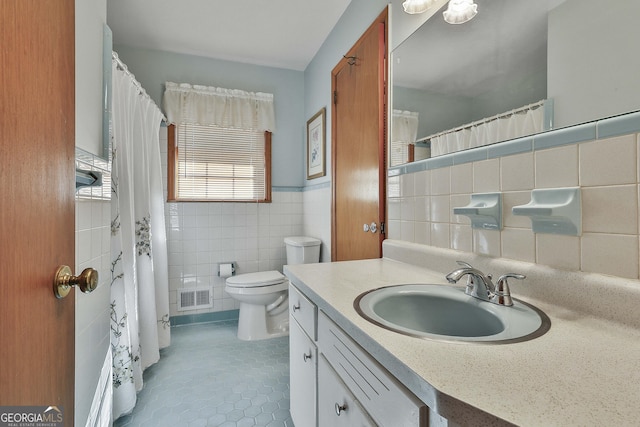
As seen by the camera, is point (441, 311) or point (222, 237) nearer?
point (441, 311)

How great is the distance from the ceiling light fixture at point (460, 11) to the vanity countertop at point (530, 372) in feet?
3.37

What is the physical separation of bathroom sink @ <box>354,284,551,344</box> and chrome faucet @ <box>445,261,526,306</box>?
2cm

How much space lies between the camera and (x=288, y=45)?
2516 mm

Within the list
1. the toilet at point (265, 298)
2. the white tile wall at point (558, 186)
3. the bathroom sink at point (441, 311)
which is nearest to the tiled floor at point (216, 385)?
the toilet at point (265, 298)

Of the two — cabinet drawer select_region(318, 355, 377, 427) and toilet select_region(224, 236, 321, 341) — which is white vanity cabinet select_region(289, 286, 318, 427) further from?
toilet select_region(224, 236, 321, 341)

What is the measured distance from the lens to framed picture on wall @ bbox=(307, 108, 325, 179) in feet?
8.09

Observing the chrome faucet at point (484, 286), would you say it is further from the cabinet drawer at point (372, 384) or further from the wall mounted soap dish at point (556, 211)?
the cabinet drawer at point (372, 384)

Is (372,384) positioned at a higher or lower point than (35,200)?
lower

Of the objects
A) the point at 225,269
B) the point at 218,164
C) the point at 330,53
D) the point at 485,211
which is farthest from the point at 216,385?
the point at 330,53

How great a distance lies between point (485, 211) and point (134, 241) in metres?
1.88

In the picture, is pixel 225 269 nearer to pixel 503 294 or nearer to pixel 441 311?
pixel 441 311

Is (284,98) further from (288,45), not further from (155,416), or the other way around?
(155,416)

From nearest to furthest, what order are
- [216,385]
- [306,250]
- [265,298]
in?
[216,385]
[265,298]
[306,250]

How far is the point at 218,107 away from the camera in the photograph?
269 centimetres
